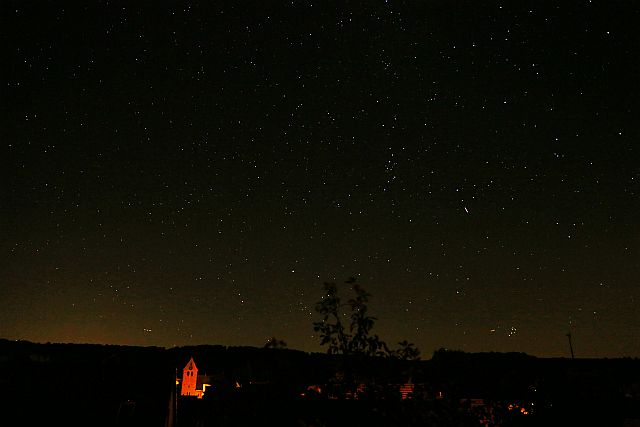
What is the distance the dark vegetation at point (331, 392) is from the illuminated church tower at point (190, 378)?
35.3m

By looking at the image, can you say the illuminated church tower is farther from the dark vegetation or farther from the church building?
the dark vegetation

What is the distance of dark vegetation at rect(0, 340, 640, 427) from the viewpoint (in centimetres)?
487

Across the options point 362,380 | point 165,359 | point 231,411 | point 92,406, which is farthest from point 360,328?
point 165,359

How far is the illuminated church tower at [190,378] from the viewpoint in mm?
45925

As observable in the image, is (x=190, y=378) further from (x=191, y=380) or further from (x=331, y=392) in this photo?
(x=331, y=392)

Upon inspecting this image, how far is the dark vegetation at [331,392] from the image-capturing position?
16.0ft

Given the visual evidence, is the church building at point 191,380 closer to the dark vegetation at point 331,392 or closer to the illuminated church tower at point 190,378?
the illuminated church tower at point 190,378

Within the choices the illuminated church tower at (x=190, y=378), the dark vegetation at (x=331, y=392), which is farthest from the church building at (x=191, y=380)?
the dark vegetation at (x=331, y=392)

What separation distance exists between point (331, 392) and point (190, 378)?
4505 centimetres

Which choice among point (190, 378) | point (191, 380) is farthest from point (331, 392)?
point (190, 378)

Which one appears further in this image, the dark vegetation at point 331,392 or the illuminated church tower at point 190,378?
the illuminated church tower at point 190,378

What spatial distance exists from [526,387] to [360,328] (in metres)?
2.43

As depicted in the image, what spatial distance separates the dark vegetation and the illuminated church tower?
35318mm

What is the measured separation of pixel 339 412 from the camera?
5.33 meters
